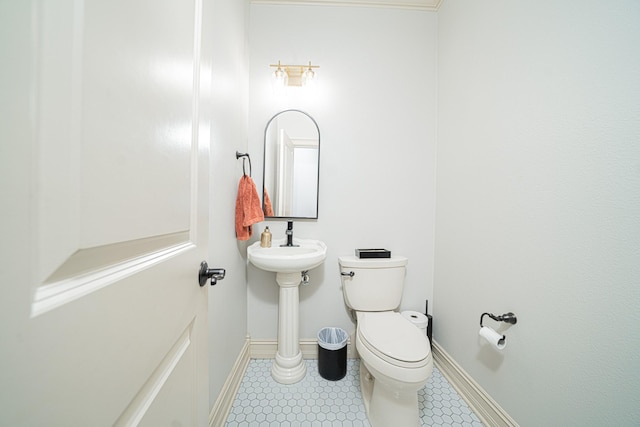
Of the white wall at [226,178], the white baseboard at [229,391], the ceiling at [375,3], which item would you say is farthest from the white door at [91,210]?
the ceiling at [375,3]

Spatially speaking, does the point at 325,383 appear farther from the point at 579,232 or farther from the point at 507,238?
Result: the point at 579,232

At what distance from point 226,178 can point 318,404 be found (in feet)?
4.23

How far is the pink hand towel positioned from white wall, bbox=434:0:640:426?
1.24 m

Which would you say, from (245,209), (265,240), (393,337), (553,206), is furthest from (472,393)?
(245,209)

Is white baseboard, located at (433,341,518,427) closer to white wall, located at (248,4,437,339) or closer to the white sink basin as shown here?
white wall, located at (248,4,437,339)

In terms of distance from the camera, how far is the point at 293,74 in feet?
5.08

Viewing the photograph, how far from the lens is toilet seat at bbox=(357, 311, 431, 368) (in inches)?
37.5

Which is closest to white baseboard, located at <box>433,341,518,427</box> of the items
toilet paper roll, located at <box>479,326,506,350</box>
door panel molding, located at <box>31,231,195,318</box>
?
toilet paper roll, located at <box>479,326,506,350</box>

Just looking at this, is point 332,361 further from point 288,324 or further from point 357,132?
point 357,132

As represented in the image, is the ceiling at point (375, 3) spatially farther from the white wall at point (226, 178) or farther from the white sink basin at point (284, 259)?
the white sink basin at point (284, 259)

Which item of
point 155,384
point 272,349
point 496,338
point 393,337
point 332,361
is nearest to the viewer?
point 155,384

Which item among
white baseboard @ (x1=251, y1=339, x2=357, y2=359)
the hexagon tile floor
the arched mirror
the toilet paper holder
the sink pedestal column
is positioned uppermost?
the arched mirror

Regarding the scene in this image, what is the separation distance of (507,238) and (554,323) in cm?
36

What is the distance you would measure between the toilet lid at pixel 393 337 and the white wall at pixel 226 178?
71 centimetres
